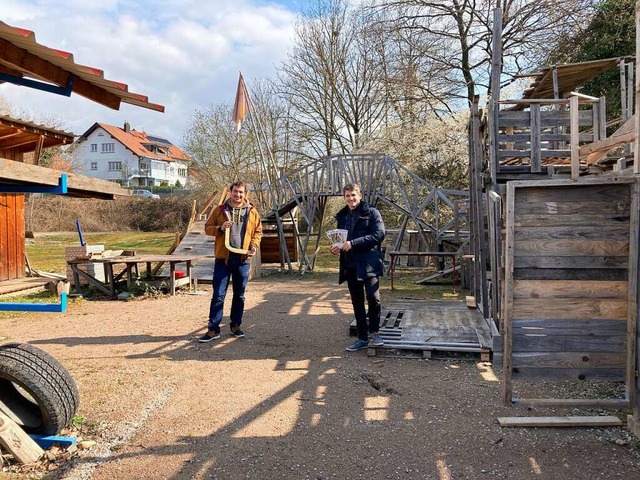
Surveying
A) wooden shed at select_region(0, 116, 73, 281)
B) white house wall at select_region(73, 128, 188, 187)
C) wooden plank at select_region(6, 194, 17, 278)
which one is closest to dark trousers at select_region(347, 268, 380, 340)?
wooden shed at select_region(0, 116, 73, 281)

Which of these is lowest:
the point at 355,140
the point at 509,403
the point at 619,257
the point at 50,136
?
the point at 509,403

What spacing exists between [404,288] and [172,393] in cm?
808

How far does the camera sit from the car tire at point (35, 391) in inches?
138

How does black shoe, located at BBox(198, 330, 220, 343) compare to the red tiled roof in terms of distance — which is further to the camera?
the red tiled roof

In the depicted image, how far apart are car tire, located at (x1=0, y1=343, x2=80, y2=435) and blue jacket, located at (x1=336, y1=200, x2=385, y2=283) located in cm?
321

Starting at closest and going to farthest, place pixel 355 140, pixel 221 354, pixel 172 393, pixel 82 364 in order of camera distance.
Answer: pixel 172 393 < pixel 82 364 < pixel 221 354 < pixel 355 140

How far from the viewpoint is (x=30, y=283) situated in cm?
1190

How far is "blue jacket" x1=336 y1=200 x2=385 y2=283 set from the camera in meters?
5.97

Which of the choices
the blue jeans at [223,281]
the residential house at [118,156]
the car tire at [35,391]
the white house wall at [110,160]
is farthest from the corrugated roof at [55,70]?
the white house wall at [110,160]

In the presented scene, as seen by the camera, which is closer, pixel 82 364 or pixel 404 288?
pixel 82 364

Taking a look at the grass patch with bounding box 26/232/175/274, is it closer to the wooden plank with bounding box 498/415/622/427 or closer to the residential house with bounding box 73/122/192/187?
the wooden plank with bounding box 498/415/622/427

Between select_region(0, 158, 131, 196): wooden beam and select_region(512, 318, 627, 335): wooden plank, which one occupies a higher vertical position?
select_region(0, 158, 131, 196): wooden beam

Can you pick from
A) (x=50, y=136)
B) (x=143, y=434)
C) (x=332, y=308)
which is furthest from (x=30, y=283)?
(x=143, y=434)

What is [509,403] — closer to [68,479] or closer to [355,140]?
[68,479]
